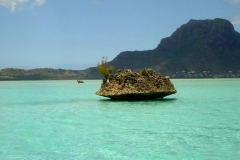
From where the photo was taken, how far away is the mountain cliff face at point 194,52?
151875 mm

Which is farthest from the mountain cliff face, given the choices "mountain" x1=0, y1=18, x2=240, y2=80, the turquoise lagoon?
the turquoise lagoon

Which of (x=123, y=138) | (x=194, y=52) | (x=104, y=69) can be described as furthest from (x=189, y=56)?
(x=123, y=138)

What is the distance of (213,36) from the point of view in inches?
6457

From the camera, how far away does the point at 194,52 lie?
157375mm

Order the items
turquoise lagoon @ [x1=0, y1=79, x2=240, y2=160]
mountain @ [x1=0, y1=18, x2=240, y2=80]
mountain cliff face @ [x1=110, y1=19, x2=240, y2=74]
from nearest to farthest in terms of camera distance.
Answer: turquoise lagoon @ [x1=0, y1=79, x2=240, y2=160], mountain @ [x1=0, y1=18, x2=240, y2=80], mountain cliff face @ [x1=110, y1=19, x2=240, y2=74]

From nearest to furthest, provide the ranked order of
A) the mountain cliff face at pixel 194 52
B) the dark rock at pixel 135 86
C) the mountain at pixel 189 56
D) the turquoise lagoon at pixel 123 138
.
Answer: the turquoise lagoon at pixel 123 138, the dark rock at pixel 135 86, the mountain at pixel 189 56, the mountain cliff face at pixel 194 52

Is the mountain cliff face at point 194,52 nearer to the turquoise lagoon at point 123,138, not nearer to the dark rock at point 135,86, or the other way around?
the dark rock at point 135,86

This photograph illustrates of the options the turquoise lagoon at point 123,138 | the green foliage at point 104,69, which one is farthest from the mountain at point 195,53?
the turquoise lagoon at point 123,138

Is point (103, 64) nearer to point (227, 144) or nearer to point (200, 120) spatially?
point (200, 120)

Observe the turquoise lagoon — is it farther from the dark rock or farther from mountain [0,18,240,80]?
mountain [0,18,240,80]

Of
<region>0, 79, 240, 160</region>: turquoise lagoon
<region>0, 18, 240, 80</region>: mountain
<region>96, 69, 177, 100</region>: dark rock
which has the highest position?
<region>0, 18, 240, 80</region>: mountain

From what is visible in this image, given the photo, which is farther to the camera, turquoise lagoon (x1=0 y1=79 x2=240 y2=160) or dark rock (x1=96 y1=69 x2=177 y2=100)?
dark rock (x1=96 y1=69 x2=177 y2=100)

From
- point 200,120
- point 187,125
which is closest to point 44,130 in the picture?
point 187,125

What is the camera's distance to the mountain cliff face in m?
152
